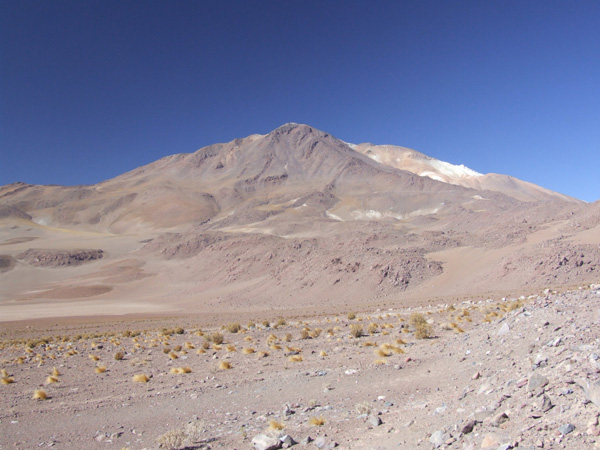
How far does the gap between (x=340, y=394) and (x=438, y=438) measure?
14.6ft

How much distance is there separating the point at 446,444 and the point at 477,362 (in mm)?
4691

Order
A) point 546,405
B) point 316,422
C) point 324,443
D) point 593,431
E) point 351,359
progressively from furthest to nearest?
point 351,359 → point 316,422 → point 324,443 → point 546,405 → point 593,431

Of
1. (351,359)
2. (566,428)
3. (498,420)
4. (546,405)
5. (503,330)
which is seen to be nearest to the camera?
(566,428)

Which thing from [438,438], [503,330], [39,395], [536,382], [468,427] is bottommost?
[39,395]

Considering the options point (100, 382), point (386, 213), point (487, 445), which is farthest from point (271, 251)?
point (386, 213)

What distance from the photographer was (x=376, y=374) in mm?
11531

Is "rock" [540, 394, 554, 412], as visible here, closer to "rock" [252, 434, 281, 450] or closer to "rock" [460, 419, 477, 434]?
"rock" [460, 419, 477, 434]

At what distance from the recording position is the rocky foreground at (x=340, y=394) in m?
5.95

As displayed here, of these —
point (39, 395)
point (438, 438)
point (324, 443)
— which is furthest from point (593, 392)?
point (39, 395)

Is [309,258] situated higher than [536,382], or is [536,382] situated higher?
[309,258]

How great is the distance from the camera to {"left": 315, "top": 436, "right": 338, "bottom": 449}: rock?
7081mm

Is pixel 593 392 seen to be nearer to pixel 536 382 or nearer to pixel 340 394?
pixel 536 382

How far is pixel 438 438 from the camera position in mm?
6035

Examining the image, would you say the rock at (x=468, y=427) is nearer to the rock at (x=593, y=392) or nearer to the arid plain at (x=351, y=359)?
the arid plain at (x=351, y=359)
